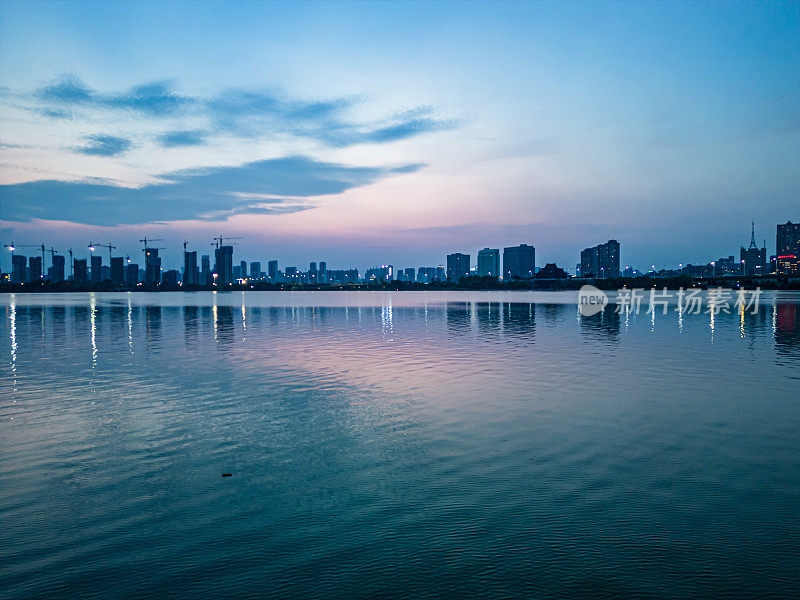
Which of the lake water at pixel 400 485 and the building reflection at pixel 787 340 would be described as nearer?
the lake water at pixel 400 485

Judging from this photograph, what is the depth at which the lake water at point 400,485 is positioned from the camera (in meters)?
9.24

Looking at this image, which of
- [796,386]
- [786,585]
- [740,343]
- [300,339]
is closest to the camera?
[786,585]

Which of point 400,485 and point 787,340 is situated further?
point 787,340

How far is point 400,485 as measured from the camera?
13438mm

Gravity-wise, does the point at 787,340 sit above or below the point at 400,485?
below

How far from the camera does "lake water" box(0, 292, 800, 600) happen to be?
364 inches

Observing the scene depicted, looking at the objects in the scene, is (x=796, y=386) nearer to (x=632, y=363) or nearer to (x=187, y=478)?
(x=632, y=363)

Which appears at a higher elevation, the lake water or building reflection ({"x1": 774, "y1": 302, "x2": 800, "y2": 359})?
the lake water

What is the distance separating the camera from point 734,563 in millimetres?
9516

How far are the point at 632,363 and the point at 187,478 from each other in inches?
1175

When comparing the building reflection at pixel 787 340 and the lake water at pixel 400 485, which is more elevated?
the lake water at pixel 400 485

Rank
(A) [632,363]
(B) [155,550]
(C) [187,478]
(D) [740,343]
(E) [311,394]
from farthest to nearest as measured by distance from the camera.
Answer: (D) [740,343]
(A) [632,363]
(E) [311,394]
(C) [187,478]
(B) [155,550]

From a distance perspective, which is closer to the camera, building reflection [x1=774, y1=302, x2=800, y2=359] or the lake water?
the lake water

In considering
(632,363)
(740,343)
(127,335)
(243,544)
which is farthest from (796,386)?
(127,335)
